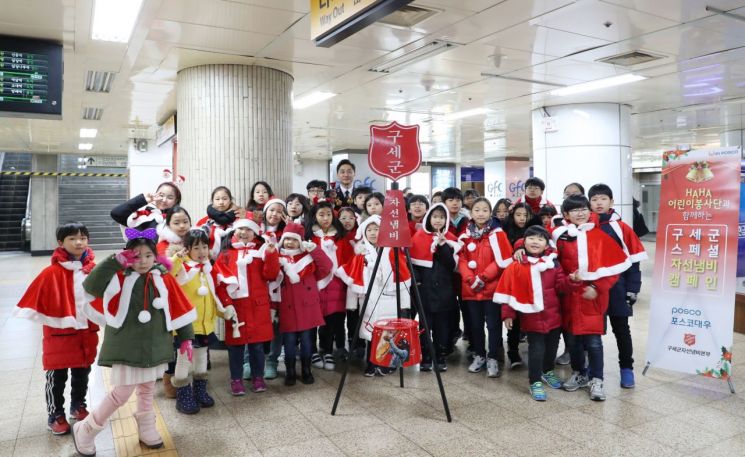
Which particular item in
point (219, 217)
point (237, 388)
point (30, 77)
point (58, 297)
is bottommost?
point (237, 388)

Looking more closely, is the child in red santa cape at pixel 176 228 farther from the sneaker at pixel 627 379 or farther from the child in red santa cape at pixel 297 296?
the sneaker at pixel 627 379

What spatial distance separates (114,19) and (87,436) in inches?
138

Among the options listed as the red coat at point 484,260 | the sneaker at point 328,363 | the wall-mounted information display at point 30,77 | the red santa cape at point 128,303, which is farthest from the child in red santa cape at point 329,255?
the wall-mounted information display at point 30,77

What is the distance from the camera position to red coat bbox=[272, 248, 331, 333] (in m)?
4.20

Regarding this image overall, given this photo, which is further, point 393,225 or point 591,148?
point 591,148

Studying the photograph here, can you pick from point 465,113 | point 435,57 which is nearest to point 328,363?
point 435,57

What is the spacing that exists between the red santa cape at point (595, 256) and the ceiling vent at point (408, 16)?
217 cm

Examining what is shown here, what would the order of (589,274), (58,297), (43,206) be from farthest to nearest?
(43,206), (589,274), (58,297)

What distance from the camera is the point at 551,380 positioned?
4.18 meters

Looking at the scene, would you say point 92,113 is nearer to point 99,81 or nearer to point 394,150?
point 99,81

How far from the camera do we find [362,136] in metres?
13.2

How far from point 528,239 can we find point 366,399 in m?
1.68

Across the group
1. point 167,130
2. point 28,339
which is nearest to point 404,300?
point 28,339

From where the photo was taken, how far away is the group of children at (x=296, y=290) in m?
3.03
